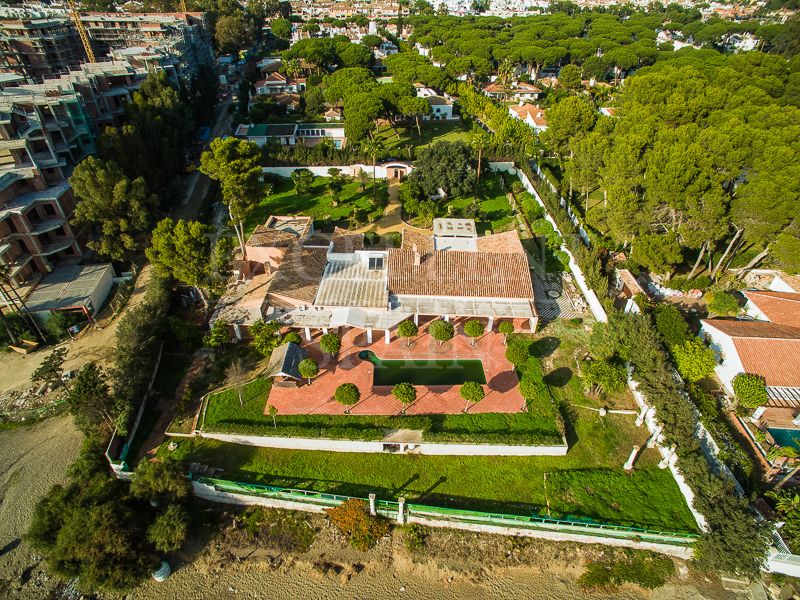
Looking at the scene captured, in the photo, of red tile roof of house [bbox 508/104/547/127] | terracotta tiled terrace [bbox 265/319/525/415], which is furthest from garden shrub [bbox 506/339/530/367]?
red tile roof of house [bbox 508/104/547/127]

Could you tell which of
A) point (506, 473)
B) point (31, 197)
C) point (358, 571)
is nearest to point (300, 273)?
point (506, 473)

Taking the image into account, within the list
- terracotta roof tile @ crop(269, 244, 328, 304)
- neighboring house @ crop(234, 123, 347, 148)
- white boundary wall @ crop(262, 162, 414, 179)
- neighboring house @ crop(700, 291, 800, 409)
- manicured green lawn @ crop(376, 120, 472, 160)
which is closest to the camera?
neighboring house @ crop(700, 291, 800, 409)

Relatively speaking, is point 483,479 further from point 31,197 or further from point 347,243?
point 31,197

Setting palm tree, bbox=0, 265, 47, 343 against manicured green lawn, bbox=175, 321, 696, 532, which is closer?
manicured green lawn, bbox=175, 321, 696, 532

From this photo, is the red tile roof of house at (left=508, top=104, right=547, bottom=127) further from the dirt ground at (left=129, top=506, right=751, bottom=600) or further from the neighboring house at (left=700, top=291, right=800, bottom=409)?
the dirt ground at (left=129, top=506, right=751, bottom=600)

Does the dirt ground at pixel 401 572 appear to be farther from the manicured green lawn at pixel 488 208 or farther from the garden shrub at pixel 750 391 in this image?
the manicured green lawn at pixel 488 208

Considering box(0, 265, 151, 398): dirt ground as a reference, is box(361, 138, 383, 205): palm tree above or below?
above

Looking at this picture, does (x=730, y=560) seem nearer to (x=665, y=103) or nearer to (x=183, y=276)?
(x=183, y=276)
